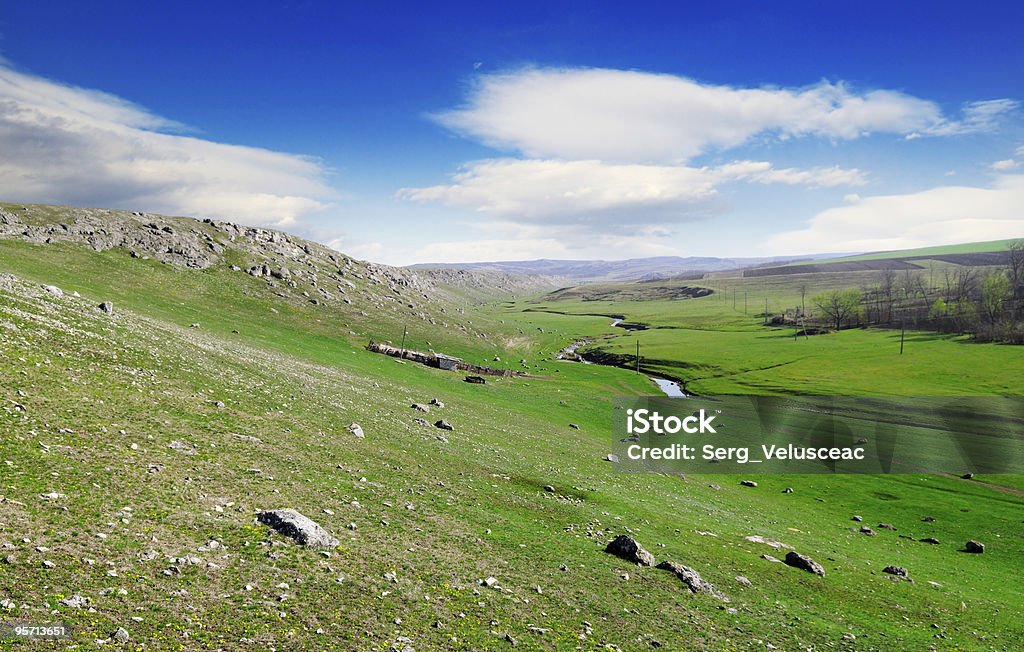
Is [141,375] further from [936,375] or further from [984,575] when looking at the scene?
[936,375]

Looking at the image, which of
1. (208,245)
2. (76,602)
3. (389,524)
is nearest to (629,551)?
(389,524)

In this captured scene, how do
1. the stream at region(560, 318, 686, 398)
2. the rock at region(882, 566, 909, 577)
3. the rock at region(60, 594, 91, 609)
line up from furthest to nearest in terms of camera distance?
the stream at region(560, 318, 686, 398) < the rock at region(882, 566, 909, 577) < the rock at region(60, 594, 91, 609)

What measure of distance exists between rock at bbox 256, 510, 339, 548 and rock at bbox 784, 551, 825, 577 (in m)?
26.4

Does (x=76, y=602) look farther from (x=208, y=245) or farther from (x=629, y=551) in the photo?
(x=208, y=245)

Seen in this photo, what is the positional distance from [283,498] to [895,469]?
78.3 metres

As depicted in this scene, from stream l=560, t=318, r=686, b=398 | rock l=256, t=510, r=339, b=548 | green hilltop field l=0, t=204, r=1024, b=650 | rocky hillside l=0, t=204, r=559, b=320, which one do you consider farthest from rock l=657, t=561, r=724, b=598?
rocky hillside l=0, t=204, r=559, b=320

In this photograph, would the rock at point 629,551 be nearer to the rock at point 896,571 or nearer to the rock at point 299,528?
the rock at point 299,528

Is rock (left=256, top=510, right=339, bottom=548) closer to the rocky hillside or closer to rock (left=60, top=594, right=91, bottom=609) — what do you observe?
rock (left=60, top=594, right=91, bottom=609)

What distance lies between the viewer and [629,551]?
25.5m

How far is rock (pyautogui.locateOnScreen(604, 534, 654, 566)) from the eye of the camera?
25078 mm

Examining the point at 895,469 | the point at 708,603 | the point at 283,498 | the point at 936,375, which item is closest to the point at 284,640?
the point at 283,498

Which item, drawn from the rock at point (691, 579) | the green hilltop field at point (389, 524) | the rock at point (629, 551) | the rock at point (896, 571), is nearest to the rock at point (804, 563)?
the green hilltop field at point (389, 524)

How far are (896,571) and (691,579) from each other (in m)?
18.4

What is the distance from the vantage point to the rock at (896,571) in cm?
3180
